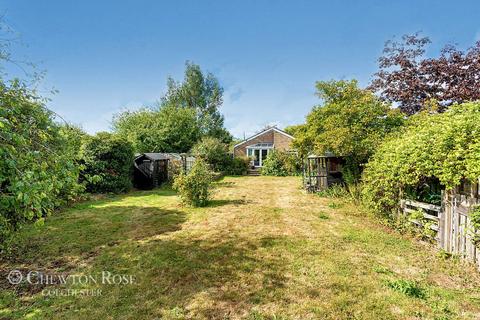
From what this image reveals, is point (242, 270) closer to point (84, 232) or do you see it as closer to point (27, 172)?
point (27, 172)

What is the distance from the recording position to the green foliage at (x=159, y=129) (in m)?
24.7

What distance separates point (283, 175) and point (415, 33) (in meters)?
13.8

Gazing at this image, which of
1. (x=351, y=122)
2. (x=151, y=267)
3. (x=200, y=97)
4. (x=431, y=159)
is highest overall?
(x=200, y=97)

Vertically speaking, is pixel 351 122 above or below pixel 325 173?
above

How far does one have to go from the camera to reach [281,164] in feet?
74.3

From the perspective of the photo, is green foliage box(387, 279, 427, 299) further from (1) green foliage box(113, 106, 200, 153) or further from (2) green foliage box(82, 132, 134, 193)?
(1) green foliage box(113, 106, 200, 153)

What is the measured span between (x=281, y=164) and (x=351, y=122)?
1304cm

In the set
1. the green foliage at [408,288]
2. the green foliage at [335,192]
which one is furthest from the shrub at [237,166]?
the green foliage at [408,288]

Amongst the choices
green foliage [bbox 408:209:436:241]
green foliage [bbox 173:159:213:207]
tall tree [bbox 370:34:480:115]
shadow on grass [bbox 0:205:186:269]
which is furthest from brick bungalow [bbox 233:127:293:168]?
green foliage [bbox 408:209:436:241]

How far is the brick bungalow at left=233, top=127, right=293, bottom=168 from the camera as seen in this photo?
25.9 metres

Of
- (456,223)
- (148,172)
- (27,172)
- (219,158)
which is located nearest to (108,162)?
(148,172)

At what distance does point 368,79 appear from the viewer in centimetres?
1584

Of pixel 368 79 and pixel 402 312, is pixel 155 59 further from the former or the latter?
pixel 402 312

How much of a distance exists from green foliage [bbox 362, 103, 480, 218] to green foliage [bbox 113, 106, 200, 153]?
2181 cm
